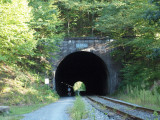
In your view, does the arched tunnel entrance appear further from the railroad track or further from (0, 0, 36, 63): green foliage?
→ the railroad track

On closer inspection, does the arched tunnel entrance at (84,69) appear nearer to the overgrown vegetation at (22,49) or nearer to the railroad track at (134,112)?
the overgrown vegetation at (22,49)

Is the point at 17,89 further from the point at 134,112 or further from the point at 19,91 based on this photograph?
the point at 134,112

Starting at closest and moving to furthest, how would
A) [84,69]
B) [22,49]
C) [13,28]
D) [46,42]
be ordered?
[13,28]
[22,49]
[46,42]
[84,69]

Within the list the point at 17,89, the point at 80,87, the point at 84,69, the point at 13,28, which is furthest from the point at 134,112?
the point at 80,87

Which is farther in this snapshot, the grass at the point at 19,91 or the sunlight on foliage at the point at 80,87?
the sunlight on foliage at the point at 80,87

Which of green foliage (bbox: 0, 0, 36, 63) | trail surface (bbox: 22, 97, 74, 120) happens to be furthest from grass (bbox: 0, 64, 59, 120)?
green foliage (bbox: 0, 0, 36, 63)

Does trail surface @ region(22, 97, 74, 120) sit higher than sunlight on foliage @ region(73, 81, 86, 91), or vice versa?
trail surface @ region(22, 97, 74, 120)

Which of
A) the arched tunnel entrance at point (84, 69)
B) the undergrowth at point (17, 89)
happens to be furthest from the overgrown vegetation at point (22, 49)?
the arched tunnel entrance at point (84, 69)

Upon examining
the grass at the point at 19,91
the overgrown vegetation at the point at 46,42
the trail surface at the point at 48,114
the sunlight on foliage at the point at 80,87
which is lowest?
the sunlight on foliage at the point at 80,87

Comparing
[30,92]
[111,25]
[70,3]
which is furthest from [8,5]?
[70,3]

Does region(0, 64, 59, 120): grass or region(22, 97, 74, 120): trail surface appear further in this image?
region(0, 64, 59, 120): grass

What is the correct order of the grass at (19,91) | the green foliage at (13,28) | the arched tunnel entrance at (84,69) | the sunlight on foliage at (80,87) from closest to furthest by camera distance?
the green foliage at (13,28) → the grass at (19,91) → the arched tunnel entrance at (84,69) → the sunlight on foliage at (80,87)

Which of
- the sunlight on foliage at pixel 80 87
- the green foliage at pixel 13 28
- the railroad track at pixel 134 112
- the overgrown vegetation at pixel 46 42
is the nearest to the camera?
the railroad track at pixel 134 112

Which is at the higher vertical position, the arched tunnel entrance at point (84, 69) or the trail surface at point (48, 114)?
the arched tunnel entrance at point (84, 69)
